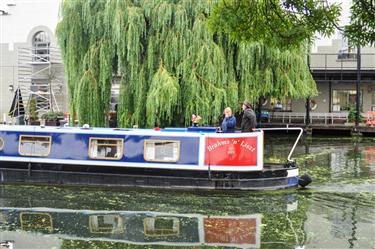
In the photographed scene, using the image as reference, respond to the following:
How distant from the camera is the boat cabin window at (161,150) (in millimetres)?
12234

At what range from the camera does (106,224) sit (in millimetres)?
9172

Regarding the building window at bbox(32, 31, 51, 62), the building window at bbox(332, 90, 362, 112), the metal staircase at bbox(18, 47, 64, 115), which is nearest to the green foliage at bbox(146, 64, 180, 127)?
the metal staircase at bbox(18, 47, 64, 115)

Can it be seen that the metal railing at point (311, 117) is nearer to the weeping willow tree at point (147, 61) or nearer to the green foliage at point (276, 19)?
the weeping willow tree at point (147, 61)

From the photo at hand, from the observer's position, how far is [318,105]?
30.5 m

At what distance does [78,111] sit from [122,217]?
814 centimetres

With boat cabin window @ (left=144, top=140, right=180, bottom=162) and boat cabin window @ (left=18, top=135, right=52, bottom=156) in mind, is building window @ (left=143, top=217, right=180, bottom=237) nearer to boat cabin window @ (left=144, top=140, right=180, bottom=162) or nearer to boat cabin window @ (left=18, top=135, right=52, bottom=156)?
boat cabin window @ (left=144, top=140, right=180, bottom=162)

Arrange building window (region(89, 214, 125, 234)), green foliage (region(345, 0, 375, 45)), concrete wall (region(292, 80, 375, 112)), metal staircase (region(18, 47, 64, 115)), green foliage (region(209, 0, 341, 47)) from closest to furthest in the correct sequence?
green foliage (region(345, 0, 375, 45)) < green foliage (region(209, 0, 341, 47)) < building window (region(89, 214, 125, 234)) < metal staircase (region(18, 47, 64, 115)) < concrete wall (region(292, 80, 375, 112))

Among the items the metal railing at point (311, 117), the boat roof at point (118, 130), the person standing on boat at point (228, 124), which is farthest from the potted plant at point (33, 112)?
the person standing on boat at point (228, 124)

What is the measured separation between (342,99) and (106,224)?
2421 centimetres

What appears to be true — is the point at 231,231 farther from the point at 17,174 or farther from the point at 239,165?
the point at 17,174

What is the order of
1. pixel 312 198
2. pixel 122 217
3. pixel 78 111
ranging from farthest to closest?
1. pixel 78 111
2. pixel 312 198
3. pixel 122 217

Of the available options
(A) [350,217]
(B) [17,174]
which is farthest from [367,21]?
(B) [17,174]

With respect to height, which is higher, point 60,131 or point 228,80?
point 228,80

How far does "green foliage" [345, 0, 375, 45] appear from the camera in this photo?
500cm
